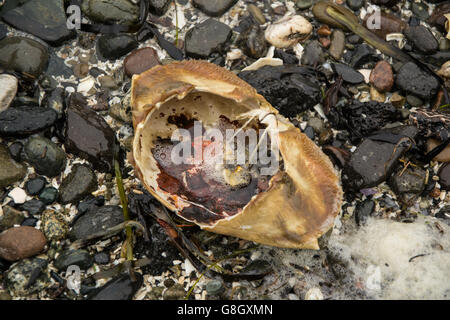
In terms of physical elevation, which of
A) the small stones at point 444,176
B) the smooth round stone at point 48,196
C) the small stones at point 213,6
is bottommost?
the small stones at point 444,176

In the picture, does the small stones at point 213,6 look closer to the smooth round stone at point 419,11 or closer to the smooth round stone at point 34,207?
the smooth round stone at point 419,11

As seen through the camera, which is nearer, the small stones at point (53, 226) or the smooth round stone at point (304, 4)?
the small stones at point (53, 226)

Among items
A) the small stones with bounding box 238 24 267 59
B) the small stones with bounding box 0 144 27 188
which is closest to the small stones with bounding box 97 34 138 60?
the small stones with bounding box 238 24 267 59

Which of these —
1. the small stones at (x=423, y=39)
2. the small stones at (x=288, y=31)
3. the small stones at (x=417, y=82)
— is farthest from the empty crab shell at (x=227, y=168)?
the small stones at (x=423, y=39)

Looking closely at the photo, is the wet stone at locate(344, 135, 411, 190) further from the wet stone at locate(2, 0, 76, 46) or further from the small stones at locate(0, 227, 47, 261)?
the wet stone at locate(2, 0, 76, 46)

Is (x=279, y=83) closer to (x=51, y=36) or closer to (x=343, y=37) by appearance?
(x=343, y=37)

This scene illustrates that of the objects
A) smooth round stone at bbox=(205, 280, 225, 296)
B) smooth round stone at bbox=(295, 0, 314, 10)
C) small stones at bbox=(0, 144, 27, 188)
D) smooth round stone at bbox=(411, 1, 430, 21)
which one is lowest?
smooth round stone at bbox=(205, 280, 225, 296)
